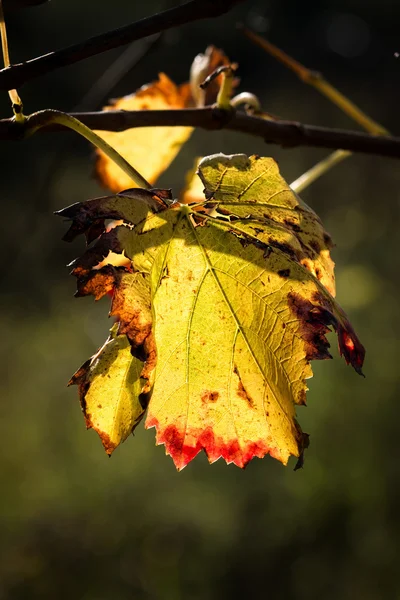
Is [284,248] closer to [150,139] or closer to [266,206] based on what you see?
[266,206]

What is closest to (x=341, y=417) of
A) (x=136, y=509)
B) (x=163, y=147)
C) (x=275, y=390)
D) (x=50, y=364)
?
(x=136, y=509)

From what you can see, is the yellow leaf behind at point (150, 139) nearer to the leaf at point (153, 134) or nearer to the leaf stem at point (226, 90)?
the leaf at point (153, 134)

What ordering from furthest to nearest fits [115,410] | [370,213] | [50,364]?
1. [370,213]
2. [50,364]
3. [115,410]

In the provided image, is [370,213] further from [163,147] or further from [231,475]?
[163,147]

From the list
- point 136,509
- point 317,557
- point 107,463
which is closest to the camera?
point 317,557

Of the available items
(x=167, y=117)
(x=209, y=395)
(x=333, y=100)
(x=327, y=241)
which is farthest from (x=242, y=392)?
(x=333, y=100)

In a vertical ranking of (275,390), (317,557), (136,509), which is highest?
(275,390)
